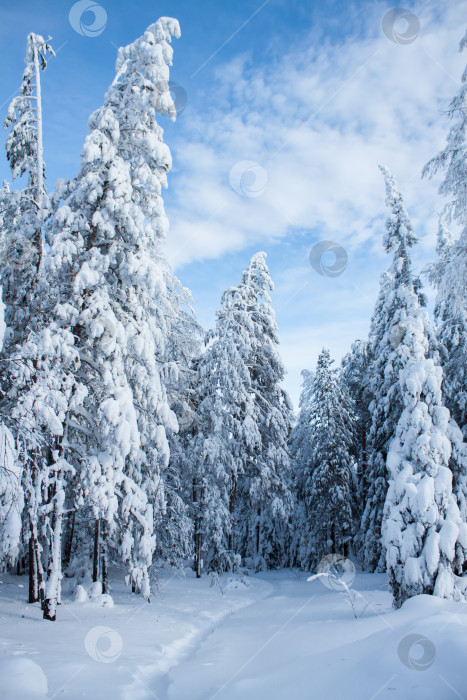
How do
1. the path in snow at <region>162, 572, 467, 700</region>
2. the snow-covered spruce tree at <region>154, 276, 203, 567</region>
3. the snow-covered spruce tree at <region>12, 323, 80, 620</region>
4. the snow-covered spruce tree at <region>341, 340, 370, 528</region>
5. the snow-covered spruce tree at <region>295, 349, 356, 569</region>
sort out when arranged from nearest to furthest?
the path in snow at <region>162, 572, 467, 700</region>
the snow-covered spruce tree at <region>12, 323, 80, 620</region>
the snow-covered spruce tree at <region>154, 276, 203, 567</region>
the snow-covered spruce tree at <region>295, 349, 356, 569</region>
the snow-covered spruce tree at <region>341, 340, 370, 528</region>

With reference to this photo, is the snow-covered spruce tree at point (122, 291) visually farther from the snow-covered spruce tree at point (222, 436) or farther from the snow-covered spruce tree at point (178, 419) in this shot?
the snow-covered spruce tree at point (222, 436)

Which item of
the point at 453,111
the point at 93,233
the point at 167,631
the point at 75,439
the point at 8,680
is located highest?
the point at 453,111

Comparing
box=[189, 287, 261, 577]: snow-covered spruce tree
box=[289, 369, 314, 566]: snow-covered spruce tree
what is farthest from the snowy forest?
box=[289, 369, 314, 566]: snow-covered spruce tree

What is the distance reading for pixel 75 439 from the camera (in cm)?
1145

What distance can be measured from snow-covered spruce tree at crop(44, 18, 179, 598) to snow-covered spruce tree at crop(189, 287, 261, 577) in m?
6.03

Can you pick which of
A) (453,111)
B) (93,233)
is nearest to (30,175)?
(93,233)

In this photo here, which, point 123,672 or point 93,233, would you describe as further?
point 93,233

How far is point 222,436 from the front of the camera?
18859mm

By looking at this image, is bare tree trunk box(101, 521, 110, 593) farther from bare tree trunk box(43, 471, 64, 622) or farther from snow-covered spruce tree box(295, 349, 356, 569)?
snow-covered spruce tree box(295, 349, 356, 569)

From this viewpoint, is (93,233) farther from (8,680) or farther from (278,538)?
(278,538)

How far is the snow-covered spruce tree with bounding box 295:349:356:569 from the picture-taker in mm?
22141

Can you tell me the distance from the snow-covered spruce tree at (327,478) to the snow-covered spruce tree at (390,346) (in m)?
2.26

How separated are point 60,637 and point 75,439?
15.5 ft

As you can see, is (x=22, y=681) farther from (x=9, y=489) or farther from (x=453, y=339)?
(x=453, y=339)
